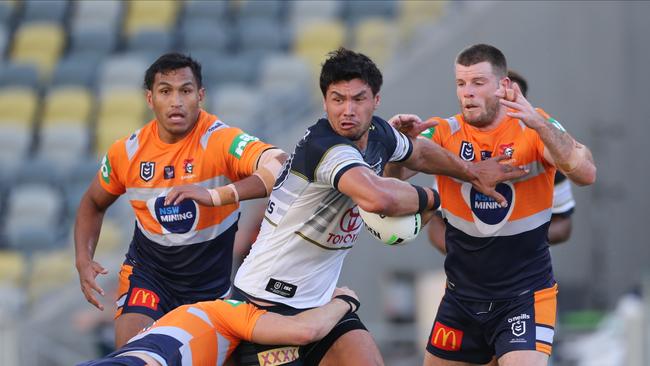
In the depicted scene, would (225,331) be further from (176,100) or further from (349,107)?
(176,100)

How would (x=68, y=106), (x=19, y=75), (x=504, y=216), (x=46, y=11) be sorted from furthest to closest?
1. (x=46, y=11)
2. (x=19, y=75)
3. (x=68, y=106)
4. (x=504, y=216)

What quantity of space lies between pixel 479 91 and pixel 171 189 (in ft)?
6.79

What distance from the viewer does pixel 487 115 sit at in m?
7.86

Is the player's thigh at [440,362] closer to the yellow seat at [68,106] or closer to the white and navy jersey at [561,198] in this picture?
the white and navy jersey at [561,198]

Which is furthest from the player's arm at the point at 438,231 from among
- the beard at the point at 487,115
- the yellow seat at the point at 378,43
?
the yellow seat at the point at 378,43

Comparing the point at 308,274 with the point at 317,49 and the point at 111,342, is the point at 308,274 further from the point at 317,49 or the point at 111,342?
the point at 317,49

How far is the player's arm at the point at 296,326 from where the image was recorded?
7.11 metres

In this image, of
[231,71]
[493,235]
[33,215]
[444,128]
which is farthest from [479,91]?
[231,71]

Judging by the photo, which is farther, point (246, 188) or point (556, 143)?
point (246, 188)

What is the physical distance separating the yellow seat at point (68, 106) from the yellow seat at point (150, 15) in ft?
5.12

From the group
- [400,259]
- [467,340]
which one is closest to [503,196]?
[467,340]

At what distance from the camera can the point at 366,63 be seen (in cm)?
707

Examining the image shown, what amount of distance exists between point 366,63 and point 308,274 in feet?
4.12

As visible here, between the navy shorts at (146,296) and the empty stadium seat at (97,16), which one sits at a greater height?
the empty stadium seat at (97,16)
